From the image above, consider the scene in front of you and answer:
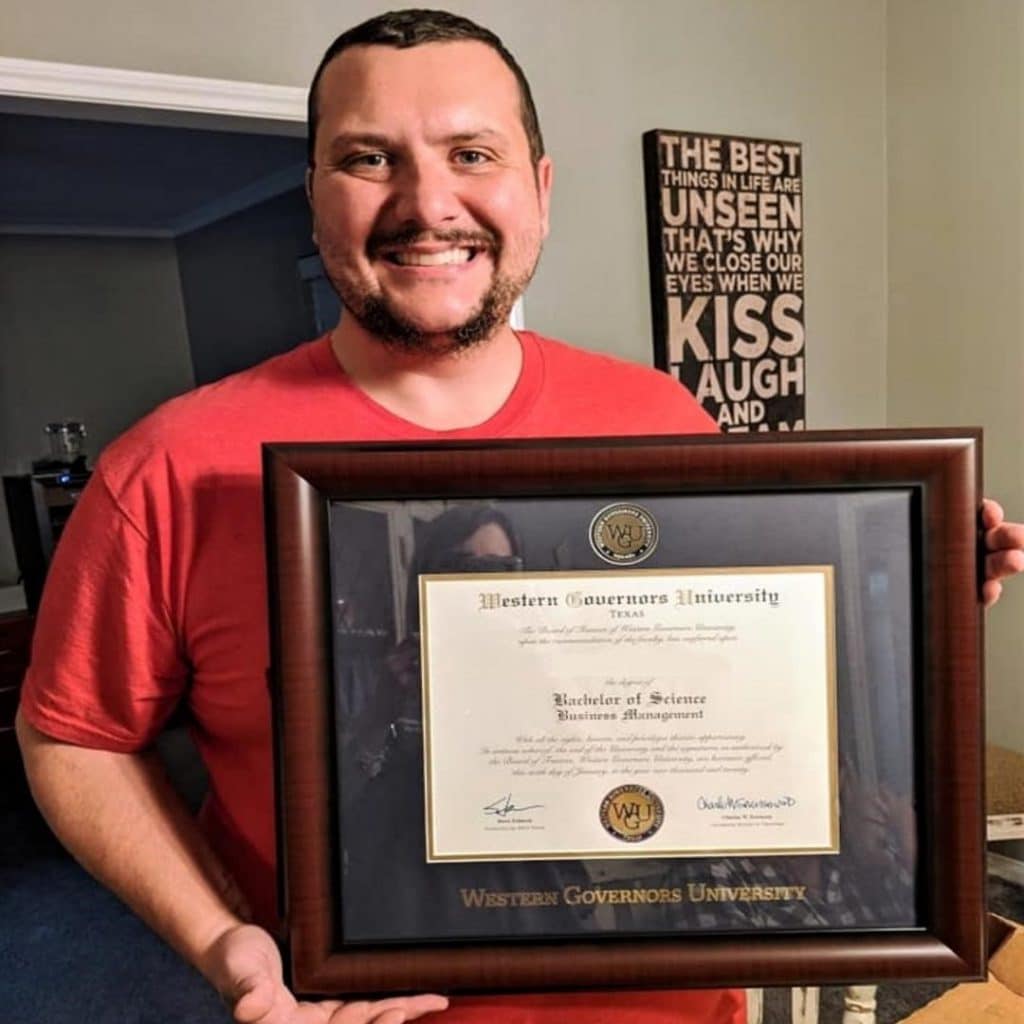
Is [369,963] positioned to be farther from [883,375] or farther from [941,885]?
[883,375]

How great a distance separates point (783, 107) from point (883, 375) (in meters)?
0.77

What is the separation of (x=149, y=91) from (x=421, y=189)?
1169 mm

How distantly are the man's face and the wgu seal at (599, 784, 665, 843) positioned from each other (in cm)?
40

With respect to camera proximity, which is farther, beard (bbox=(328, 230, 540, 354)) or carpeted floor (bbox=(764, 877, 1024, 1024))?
carpeted floor (bbox=(764, 877, 1024, 1024))

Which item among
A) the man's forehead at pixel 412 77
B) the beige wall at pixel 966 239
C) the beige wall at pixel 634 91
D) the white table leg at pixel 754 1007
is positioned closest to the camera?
the man's forehead at pixel 412 77

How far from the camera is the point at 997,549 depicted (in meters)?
0.84

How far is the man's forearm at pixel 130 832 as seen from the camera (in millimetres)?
893

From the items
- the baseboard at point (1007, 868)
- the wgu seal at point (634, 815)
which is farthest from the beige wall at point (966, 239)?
the wgu seal at point (634, 815)

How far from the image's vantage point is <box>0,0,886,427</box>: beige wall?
6.20ft

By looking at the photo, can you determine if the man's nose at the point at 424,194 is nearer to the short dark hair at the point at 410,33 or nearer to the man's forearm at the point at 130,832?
the short dark hair at the point at 410,33

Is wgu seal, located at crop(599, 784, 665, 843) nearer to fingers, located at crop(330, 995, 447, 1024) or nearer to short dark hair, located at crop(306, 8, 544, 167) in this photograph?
fingers, located at crop(330, 995, 447, 1024)

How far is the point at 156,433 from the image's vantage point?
91cm

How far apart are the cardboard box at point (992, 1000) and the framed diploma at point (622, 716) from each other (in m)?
0.83
